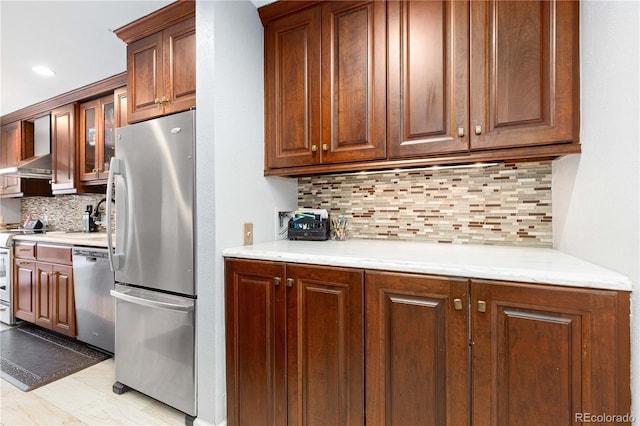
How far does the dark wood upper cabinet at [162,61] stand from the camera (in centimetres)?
177

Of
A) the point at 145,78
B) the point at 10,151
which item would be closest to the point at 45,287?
the point at 10,151

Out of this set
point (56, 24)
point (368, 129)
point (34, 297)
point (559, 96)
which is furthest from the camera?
point (34, 297)

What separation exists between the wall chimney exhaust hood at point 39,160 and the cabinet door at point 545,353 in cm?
425

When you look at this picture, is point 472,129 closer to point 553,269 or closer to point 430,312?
point 553,269

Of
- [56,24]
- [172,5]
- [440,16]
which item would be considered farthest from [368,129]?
[56,24]

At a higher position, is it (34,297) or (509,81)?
(509,81)

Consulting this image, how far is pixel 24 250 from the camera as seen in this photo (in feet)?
10.2

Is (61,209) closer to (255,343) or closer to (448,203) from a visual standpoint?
(255,343)

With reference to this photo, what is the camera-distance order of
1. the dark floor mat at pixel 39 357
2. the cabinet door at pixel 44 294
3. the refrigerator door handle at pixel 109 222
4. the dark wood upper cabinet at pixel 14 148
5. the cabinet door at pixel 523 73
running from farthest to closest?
1. the dark wood upper cabinet at pixel 14 148
2. the cabinet door at pixel 44 294
3. the dark floor mat at pixel 39 357
4. the refrigerator door handle at pixel 109 222
5. the cabinet door at pixel 523 73

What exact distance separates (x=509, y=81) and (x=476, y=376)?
1.20 metres

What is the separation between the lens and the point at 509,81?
1.32 meters

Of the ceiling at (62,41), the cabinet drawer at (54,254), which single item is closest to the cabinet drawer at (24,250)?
the cabinet drawer at (54,254)

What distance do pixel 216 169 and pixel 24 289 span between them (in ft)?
10.1

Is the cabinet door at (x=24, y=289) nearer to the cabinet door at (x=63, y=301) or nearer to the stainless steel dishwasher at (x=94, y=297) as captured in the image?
the cabinet door at (x=63, y=301)
